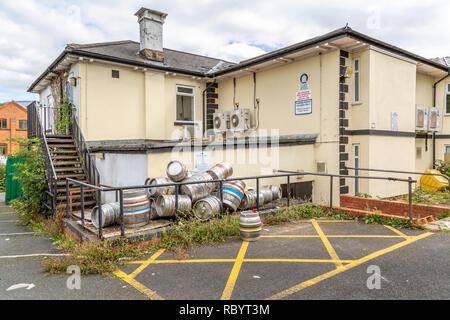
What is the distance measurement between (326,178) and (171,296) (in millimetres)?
7330

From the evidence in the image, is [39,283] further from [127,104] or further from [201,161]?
[127,104]

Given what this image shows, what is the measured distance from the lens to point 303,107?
34.7 feet

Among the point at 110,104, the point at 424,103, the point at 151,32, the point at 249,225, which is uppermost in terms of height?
the point at 151,32

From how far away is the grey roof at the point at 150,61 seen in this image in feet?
37.0

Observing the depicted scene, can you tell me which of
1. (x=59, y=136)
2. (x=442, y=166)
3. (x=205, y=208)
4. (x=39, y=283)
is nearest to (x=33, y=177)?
(x=59, y=136)

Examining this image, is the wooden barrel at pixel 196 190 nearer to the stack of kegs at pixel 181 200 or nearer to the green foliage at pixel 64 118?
the stack of kegs at pixel 181 200

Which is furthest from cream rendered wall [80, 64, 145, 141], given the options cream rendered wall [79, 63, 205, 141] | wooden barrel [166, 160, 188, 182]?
wooden barrel [166, 160, 188, 182]

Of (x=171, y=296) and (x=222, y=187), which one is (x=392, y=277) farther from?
(x=222, y=187)

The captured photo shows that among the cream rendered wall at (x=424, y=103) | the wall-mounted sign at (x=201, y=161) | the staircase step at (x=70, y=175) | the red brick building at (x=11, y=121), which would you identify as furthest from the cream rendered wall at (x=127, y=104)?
the red brick building at (x=11, y=121)

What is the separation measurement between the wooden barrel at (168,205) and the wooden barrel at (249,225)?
3.98 feet

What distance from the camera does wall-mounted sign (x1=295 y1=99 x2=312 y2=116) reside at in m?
10.4

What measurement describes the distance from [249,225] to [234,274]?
1438 millimetres
